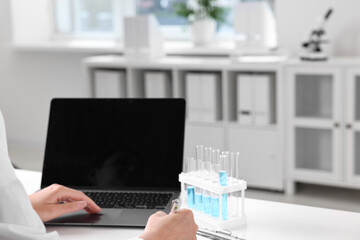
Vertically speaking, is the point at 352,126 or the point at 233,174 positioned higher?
the point at 233,174

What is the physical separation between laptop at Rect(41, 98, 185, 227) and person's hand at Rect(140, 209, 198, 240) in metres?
0.35

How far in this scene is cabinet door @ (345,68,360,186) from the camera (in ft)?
11.4

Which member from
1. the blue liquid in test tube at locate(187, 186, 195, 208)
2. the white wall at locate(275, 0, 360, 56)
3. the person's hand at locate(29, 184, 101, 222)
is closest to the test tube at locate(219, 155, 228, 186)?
the blue liquid in test tube at locate(187, 186, 195, 208)

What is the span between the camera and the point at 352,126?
3.49 m

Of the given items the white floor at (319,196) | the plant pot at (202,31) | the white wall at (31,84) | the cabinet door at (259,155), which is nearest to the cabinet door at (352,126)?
the white floor at (319,196)

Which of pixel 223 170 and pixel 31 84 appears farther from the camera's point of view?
pixel 31 84

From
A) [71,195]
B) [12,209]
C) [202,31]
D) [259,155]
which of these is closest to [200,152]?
[71,195]

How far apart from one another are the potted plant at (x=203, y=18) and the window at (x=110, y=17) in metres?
0.22

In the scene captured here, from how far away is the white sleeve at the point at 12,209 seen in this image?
104 cm

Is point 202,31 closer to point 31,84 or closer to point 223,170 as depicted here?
point 31,84

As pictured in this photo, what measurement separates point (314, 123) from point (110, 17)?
2.23 meters

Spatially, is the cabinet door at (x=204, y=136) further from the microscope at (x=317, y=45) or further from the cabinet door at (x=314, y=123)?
the microscope at (x=317, y=45)

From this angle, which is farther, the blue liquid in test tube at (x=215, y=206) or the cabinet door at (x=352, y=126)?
the cabinet door at (x=352, y=126)

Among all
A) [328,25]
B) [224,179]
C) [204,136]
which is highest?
[328,25]
